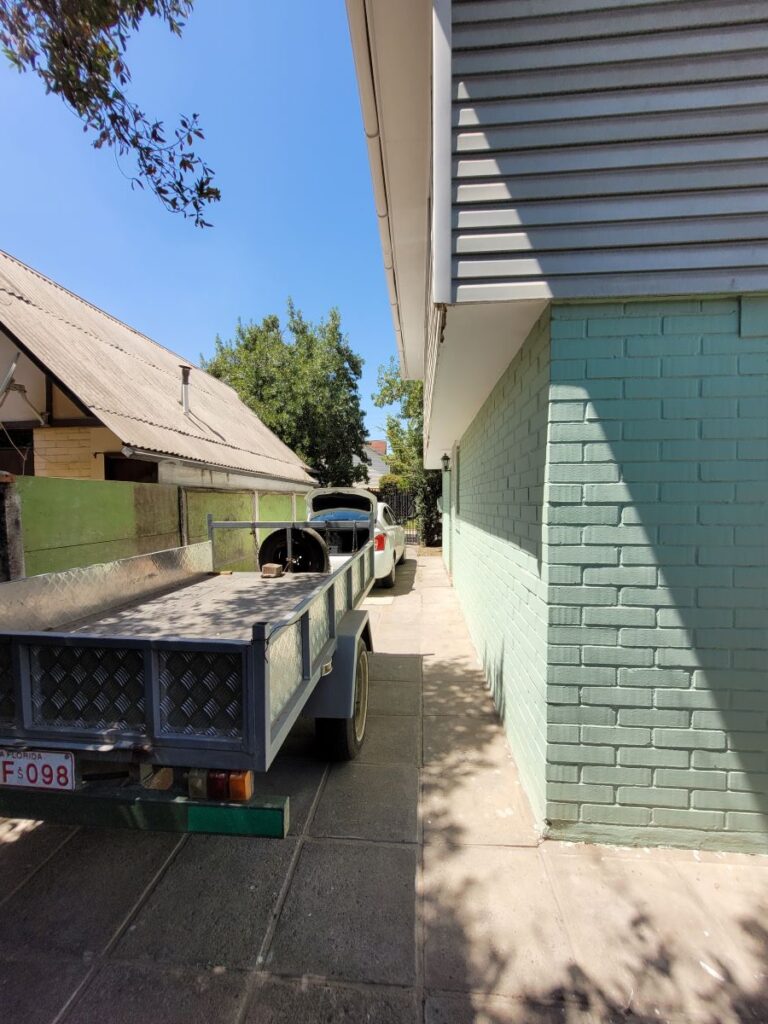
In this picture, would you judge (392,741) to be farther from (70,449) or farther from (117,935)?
(70,449)

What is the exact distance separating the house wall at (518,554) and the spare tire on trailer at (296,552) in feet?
5.39

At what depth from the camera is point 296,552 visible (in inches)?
187

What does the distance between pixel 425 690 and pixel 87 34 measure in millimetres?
5548

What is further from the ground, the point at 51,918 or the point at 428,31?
the point at 428,31

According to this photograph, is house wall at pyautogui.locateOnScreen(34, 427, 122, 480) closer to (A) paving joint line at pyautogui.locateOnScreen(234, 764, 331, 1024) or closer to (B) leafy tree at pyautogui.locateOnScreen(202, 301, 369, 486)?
(A) paving joint line at pyautogui.locateOnScreen(234, 764, 331, 1024)

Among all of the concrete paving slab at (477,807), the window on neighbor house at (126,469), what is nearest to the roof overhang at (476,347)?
the concrete paving slab at (477,807)

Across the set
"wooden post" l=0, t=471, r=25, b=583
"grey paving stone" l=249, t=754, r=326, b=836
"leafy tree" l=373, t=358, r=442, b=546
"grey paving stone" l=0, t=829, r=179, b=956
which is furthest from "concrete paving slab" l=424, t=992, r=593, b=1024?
"leafy tree" l=373, t=358, r=442, b=546

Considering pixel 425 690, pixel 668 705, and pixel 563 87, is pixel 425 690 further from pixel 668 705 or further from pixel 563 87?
pixel 563 87

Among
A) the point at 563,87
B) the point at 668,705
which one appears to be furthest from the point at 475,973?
the point at 563,87

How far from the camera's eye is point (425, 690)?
461 centimetres

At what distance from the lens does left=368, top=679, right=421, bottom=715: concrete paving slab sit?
13.7ft

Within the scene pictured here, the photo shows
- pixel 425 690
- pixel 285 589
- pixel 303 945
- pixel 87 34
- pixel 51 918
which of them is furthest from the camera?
pixel 425 690

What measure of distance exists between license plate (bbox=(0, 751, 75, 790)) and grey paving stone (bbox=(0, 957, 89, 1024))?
2.51 feet

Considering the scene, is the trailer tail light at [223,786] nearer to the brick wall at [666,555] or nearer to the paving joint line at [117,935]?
the paving joint line at [117,935]
